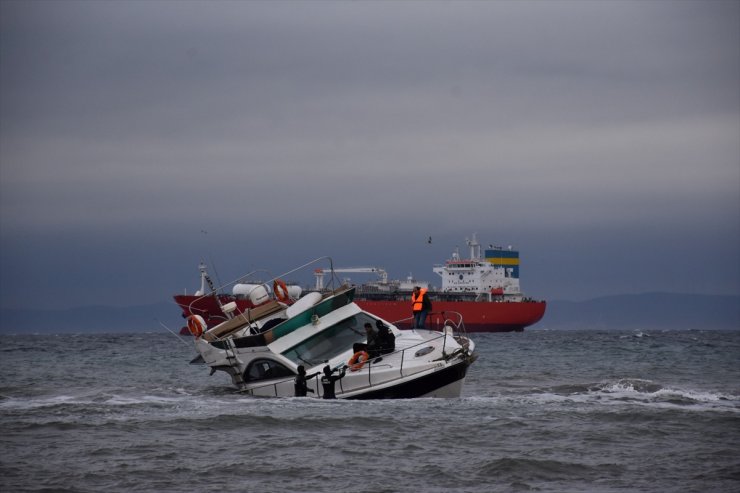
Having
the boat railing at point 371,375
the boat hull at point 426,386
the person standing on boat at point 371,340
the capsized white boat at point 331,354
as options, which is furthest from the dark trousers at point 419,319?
the boat hull at point 426,386

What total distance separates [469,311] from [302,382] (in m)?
59.2

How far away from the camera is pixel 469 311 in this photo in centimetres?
7594

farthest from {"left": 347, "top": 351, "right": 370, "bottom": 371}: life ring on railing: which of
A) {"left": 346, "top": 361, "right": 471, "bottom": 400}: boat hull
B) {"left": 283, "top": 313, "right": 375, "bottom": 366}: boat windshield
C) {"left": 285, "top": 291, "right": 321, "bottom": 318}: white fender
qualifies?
{"left": 285, "top": 291, "right": 321, "bottom": 318}: white fender

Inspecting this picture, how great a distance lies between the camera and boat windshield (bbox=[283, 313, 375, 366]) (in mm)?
18266

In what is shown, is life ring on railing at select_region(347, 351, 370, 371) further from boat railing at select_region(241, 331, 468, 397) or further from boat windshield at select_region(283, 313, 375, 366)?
boat windshield at select_region(283, 313, 375, 366)

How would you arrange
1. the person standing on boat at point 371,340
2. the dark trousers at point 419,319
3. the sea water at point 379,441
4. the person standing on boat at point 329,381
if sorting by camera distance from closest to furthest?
the sea water at point 379,441
the person standing on boat at point 329,381
the person standing on boat at point 371,340
the dark trousers at point 419,319

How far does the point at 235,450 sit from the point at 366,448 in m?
1.80

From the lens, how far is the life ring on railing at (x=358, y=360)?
17281mm

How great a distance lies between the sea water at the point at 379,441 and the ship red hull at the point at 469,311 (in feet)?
161

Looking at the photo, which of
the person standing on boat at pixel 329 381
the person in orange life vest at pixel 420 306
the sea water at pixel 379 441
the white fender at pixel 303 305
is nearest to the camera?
the sea water at pixel 379 441

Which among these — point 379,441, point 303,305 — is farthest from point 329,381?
point 379,441

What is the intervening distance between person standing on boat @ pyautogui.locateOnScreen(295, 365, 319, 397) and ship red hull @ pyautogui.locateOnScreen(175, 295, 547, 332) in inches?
1993

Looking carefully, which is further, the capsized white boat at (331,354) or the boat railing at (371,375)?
the capsized white boat at (331,354)

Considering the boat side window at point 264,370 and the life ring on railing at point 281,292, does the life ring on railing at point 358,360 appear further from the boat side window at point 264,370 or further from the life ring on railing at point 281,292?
the life ring on railing at point 281,292
